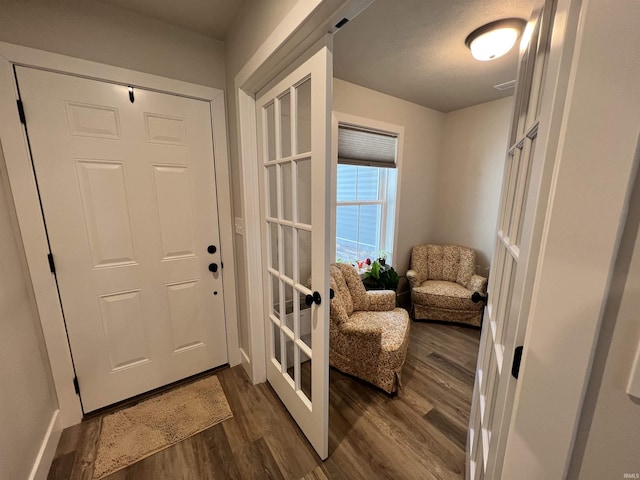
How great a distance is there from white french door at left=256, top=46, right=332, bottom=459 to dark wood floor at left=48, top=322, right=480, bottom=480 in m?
0.13

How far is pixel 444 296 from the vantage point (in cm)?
273

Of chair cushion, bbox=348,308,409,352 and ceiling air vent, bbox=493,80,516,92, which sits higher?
ceiling air vent, bbox=493,80,516,92

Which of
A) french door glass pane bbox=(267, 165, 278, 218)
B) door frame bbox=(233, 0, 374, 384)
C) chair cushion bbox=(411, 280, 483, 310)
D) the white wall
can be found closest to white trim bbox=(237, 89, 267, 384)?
door frame bbox=(233, 0, 374, 384)

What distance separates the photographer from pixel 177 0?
4.31 feet

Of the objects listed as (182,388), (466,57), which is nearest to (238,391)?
(182,388)

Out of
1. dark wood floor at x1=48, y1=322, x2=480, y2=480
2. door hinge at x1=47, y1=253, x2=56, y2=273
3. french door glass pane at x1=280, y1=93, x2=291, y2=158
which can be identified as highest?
french door glass pane at x1=280, y1=93, x2=291, y2=158

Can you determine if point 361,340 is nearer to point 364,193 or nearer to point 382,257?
point 382,257

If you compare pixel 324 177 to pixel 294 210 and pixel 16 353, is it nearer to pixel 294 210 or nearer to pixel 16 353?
pixel 294 210

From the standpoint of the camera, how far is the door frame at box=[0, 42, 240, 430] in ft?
4.01

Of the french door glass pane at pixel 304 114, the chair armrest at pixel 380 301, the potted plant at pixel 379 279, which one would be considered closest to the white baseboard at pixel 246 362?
the chair armrest at pixel 380 301

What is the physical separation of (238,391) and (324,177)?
5.54 feet

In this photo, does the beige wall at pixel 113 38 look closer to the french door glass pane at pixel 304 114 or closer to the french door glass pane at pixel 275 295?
the french door glass pane at pixel 304 114

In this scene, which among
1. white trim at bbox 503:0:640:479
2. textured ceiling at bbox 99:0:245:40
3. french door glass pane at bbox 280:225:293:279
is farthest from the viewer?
french door glass pane at bbox 280:225:293:279

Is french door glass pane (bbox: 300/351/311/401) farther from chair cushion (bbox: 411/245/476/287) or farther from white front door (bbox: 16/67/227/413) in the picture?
chair cushion (bbox: 411/245/476/287)
